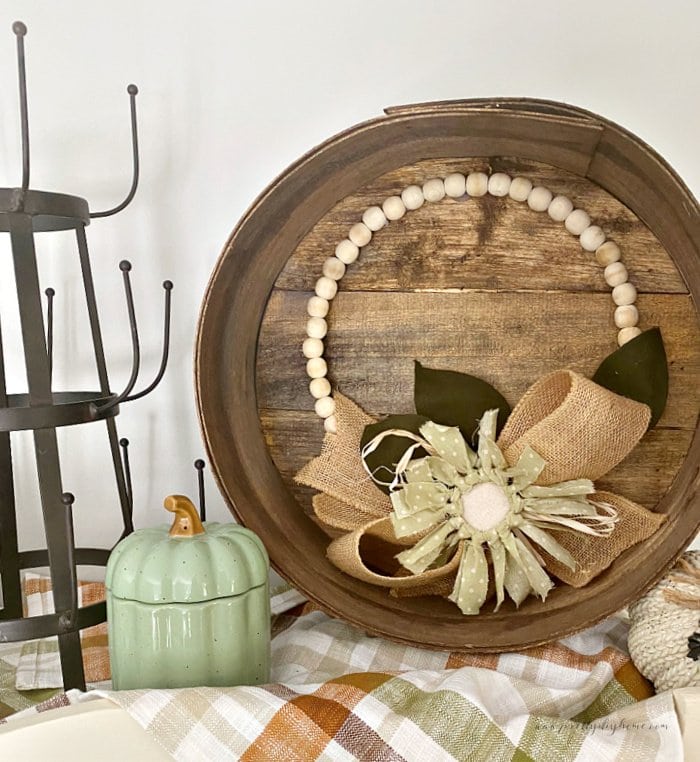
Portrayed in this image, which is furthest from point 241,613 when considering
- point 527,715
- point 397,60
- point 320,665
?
point 397,60

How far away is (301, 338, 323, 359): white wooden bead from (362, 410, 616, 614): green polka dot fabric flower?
0.14 m

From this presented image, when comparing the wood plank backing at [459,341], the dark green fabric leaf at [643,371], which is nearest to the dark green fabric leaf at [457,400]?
the wood plank backing at [459,341]

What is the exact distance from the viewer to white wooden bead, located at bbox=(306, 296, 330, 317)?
83cm

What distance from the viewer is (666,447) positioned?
816mm

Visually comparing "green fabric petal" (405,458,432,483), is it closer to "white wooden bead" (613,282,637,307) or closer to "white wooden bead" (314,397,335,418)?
"white wooden bead" (314,397,335,418)

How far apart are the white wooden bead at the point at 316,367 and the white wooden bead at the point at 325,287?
7cm

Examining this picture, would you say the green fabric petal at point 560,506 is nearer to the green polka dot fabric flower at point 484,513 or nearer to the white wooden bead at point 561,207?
the green polka dot fabric flower at point 484,513

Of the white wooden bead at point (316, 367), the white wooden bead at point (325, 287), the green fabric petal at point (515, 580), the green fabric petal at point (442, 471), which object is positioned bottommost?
the green fabric petal at point (515, 580)

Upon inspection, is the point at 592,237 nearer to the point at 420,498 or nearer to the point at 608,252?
the point at 608,252

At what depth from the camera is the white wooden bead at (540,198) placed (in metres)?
0.80

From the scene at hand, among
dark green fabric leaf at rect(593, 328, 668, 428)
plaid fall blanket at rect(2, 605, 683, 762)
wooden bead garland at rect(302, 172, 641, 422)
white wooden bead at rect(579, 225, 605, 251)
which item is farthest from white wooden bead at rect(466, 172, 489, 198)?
plaid fall blanket at rect(2, 605, 683, 762)

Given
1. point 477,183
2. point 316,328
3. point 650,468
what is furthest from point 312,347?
point 650,468

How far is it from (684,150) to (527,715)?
24.9 inches

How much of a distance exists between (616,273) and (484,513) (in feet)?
0.88
